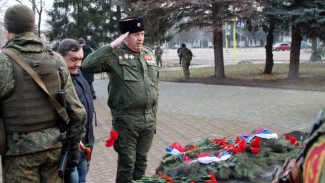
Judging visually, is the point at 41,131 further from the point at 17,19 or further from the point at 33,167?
the point at 17,19

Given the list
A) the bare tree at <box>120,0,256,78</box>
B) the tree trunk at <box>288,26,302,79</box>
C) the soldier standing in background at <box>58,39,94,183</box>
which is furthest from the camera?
the tree trunk at <box>288,26,302,79</box>

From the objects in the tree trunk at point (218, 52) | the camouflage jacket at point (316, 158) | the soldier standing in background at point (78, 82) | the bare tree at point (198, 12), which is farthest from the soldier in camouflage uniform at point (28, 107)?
the tree trunk at point (218, 52)

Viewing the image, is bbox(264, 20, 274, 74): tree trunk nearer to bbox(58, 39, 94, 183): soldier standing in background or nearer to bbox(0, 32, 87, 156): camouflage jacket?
bbox(58, 39, 94, 183): soldier standing in background

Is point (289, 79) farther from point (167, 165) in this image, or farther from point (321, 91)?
point (167, 165)

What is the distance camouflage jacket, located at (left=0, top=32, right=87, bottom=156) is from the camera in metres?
2.43

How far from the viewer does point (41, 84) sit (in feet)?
8.21

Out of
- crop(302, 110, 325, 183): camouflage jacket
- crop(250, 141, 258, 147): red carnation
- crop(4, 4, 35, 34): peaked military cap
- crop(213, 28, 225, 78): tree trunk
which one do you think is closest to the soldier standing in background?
crop(4, 4, 35, 34): peaked military cap

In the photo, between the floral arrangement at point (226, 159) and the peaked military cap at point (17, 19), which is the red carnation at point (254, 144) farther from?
the peaked military cap at point (17, 19)

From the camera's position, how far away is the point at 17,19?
2584mm

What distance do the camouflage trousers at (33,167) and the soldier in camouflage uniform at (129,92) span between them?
111cm

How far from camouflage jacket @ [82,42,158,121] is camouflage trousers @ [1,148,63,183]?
1.17m

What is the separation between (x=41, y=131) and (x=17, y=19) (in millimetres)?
792

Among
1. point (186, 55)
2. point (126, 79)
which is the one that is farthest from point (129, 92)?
point (186, 55)

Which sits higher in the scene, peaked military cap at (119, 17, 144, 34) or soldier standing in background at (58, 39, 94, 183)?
peaked military cap at (119, 17, 144, 34)
